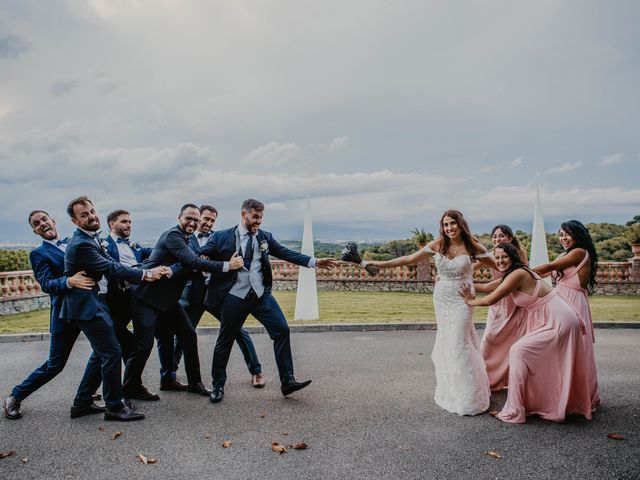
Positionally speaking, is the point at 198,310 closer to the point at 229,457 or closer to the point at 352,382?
the point at 352,382

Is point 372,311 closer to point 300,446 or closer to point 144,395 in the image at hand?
point 144,395

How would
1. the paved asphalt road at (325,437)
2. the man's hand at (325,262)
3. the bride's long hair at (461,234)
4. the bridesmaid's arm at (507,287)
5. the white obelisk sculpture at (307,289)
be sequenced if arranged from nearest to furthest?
the paved asphalt road at (325,437), the bridesmaid's arm at (507,287), the bride's long hair at (461,234), the man's hand at (325,262), the white obelisk sculpture at (307,289)

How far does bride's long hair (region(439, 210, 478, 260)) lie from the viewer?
553 centimetres

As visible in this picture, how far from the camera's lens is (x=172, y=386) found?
596 centimetres

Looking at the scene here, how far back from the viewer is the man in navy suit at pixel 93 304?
15.6 ft

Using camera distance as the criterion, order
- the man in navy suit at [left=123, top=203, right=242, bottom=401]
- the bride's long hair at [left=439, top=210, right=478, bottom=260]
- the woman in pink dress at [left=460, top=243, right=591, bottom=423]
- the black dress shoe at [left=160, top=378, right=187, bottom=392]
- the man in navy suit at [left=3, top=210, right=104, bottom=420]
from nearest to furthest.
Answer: the woman in pink dress at [left=460, top=243, right=591, bottom=423] → the man in navy suit at [left=3, top=210, right=104, bottom=420] → the man in navy suit at [left=123, top=203, right=242, bottom=401] → the bride's long hair at [left=439, top=210, right=478, bottom=260] → the black dress shoe at [left=160, top=378, right=187, bottom=392]

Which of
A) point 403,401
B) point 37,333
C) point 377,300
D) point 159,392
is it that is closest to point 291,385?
point 403,401

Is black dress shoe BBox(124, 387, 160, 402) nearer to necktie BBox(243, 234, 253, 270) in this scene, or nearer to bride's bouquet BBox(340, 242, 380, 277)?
necktie BBox(243, 234, 253, 270)

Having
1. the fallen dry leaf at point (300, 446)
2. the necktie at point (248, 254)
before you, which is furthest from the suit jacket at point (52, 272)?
the fallen dry leaf at point (300, 446)

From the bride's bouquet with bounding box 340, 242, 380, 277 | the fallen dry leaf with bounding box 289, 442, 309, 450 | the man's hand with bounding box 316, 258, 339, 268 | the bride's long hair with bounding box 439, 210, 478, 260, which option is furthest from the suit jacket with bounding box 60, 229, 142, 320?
the bride's long hair with bounding box 439, 210, 478, 260

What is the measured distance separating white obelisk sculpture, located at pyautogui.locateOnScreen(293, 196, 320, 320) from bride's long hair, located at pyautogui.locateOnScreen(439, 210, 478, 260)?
5.89m

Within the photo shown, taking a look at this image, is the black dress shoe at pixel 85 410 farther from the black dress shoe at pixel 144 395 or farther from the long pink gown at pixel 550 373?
the long pink gown at pixel 550 373

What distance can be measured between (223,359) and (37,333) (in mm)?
6065

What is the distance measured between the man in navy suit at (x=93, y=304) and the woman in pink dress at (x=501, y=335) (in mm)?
3904
